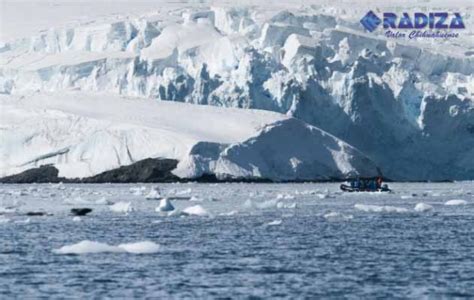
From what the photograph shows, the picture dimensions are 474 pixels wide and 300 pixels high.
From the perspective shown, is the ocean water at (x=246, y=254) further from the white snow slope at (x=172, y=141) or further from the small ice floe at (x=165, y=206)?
the white snow slope at (x=172, y=141)

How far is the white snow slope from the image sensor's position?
79062 mm

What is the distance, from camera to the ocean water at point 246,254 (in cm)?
2009

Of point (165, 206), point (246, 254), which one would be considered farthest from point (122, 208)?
point (246, 254)

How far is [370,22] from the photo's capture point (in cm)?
10788

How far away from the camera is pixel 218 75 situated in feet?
299

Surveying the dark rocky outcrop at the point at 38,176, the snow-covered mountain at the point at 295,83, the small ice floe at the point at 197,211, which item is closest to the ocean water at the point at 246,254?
the small ice floe at the point at 197,211

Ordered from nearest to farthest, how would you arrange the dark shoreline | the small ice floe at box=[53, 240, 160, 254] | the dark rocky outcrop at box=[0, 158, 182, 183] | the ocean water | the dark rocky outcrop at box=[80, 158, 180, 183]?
the ocean water < the small ice floe at box=[53, 240, 160, 254] < the dark shoreline < the dark rocky outcrop at box=[80, 158, 180, 183] < the dark rocky outcrop at box=[0, 158, 182, 183]

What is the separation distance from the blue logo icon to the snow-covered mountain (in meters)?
0.98

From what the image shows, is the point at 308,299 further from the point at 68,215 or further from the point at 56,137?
the point at 56,137
